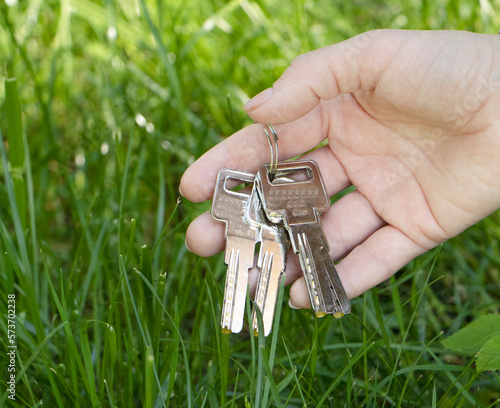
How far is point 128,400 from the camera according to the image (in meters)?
1.06

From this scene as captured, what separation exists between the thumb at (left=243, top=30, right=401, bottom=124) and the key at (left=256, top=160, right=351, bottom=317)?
20cm

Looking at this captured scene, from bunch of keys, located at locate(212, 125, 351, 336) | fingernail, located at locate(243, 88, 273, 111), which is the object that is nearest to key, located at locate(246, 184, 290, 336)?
bunch of keys, located at locate(212, 125, 351, 336)

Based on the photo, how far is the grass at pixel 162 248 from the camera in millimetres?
1111

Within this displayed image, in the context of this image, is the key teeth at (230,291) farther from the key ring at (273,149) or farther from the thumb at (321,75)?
the thumb at (321,75)

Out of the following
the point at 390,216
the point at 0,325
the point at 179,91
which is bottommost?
the point at 0,325

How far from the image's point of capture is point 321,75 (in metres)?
1.24

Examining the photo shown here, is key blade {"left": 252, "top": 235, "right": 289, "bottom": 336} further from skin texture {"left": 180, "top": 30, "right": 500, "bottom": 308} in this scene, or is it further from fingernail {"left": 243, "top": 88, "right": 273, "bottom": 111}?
fingernail {"left": 243, "top": 88, "right": 273, "bottom": 111}

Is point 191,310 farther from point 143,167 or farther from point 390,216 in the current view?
point 390,216

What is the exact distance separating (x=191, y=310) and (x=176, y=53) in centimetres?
106

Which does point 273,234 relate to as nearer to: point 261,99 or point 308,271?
point 308,271

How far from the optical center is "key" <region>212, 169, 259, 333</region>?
1259 millimetres

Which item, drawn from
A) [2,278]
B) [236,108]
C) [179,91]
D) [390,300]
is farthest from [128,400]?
[236,108]

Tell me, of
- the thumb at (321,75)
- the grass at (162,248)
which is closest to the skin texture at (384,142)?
the thumb at (321,75)

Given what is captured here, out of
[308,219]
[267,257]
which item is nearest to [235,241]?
[267,257]
